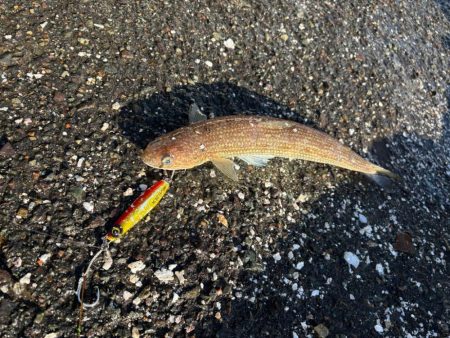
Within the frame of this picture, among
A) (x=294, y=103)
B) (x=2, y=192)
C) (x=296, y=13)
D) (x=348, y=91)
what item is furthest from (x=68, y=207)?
(x=296, y=13)

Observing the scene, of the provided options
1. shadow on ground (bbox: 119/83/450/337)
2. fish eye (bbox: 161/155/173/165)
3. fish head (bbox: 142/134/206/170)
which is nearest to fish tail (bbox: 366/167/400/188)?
shadow on ground (bbox: 119/83/450/337)

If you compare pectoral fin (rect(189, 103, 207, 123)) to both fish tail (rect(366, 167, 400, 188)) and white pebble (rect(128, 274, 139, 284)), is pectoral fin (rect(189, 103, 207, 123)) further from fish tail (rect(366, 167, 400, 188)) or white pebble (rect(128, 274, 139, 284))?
fish tail (rect(366, 167, 400, 188))

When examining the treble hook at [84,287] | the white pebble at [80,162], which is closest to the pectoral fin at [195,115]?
the white pebble at [80,162]

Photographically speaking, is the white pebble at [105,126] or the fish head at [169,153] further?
the white pebble at [105,126]

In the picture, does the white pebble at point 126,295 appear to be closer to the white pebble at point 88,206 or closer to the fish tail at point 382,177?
the white pebble at point 88,206

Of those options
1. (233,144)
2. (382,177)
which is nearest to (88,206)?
(233,144)

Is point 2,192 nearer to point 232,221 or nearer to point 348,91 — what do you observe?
point 232,221

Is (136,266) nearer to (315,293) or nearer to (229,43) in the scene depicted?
(315,293)
